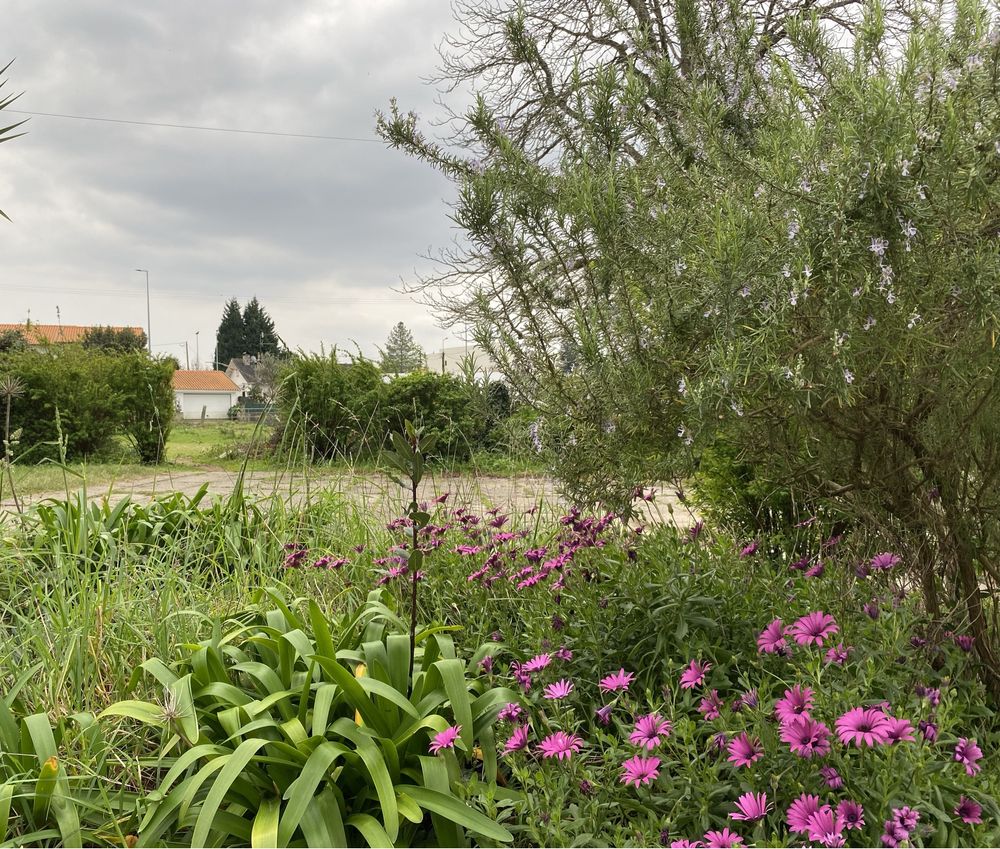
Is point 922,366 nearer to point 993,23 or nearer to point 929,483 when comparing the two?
point 929,483

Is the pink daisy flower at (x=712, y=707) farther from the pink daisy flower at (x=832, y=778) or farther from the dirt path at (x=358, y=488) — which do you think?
the dirt path at (x=358, y=488)

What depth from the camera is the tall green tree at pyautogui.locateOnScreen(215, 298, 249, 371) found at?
5280cm

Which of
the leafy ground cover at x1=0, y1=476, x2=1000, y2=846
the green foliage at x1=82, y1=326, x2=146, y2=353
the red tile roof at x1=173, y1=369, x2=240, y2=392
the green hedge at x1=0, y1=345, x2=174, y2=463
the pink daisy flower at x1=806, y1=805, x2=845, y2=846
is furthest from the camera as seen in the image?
the red tile roof at x1=173, y1=369, x2=240, y2=392

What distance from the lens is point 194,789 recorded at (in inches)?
61.3

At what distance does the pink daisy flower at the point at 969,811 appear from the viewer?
1.25m

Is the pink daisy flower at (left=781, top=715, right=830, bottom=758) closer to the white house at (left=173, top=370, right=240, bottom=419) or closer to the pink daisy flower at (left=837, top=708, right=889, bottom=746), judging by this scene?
the pink daisy flower at (left=837, top=708, right=889, bottom=746)

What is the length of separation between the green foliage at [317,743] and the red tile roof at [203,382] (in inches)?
1752

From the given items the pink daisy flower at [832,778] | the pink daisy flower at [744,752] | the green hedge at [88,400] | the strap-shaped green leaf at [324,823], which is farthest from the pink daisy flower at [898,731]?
the green hedge at [88,400]

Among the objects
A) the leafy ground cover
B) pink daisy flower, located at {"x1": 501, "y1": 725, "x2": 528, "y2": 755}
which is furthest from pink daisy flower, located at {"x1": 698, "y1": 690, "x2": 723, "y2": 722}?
pink daisy flower, located at {"x1": 501, "y1": 725, "x2": 528, "y2": 755}

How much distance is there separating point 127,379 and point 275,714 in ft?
39.3

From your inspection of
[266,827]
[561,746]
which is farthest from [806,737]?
[266,827]

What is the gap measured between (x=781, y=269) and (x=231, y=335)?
2202 inches

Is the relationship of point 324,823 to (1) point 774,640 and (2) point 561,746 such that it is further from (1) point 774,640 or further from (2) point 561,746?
(1) point 774,640

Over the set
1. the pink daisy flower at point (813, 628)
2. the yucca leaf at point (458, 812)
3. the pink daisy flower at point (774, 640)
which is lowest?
the yucca leaf at point (458, 812)
